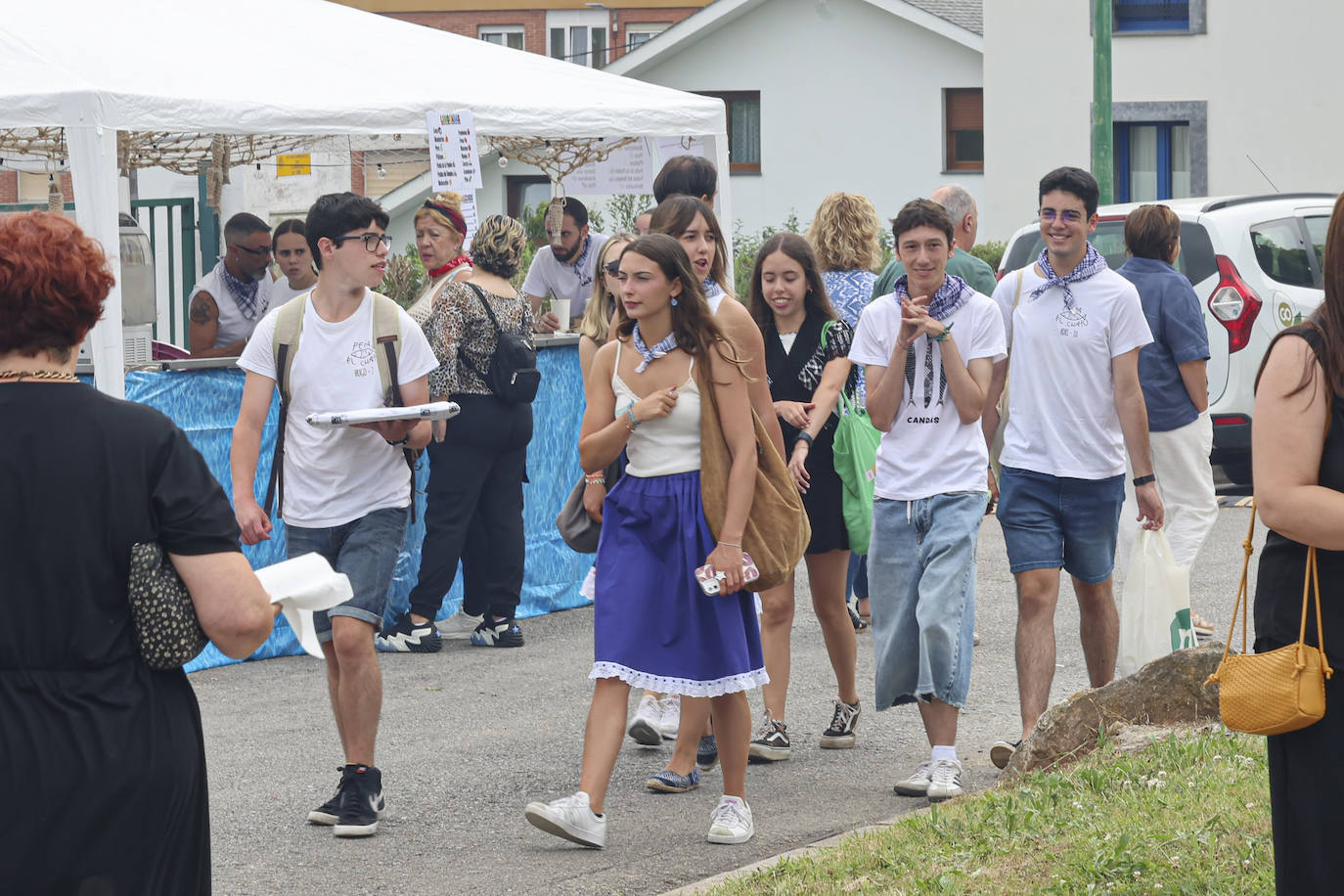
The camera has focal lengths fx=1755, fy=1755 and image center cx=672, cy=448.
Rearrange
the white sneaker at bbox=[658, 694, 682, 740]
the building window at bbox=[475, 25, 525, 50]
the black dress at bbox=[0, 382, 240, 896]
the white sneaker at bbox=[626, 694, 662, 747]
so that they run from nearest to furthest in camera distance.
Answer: the black dress at bbox=[0, 382, 240, 896], the white sneaker at bbox=[626, 694, 662, 747], the white sneaker at bbox=[658, 694, 682, 740], the building window at bbox=[475, 25, 525, 50]

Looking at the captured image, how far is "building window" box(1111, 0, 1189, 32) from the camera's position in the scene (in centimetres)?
2833

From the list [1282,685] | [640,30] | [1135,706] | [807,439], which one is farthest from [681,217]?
[640,30]

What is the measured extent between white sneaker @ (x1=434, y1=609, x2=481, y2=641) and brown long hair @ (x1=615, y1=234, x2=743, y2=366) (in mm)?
3894

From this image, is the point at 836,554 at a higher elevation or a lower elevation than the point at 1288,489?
lower

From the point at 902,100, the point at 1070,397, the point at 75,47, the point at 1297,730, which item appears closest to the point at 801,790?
the point at 1070,397

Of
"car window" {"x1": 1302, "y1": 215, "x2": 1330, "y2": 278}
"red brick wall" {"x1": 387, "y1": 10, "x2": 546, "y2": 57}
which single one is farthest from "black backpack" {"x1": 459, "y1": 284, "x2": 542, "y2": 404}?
"red brick wall" {"x1": 387, "y1": 10, "x2": 546, "y2": 57}

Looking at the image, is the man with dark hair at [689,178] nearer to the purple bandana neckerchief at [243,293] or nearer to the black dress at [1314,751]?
the black dress at [1314,751]

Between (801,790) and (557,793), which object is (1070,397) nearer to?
(801,790)

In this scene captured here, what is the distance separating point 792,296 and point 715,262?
0.41m

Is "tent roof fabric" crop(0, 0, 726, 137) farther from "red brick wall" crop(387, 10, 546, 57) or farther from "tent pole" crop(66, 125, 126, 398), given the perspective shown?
"red brick wall" crop(387, 10, 546, 57)

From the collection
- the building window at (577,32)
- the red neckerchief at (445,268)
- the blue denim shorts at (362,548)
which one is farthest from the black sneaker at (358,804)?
the building window at (577,32)

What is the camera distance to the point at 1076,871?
14.4ft

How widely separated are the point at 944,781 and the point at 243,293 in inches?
238

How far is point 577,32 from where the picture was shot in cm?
4784
